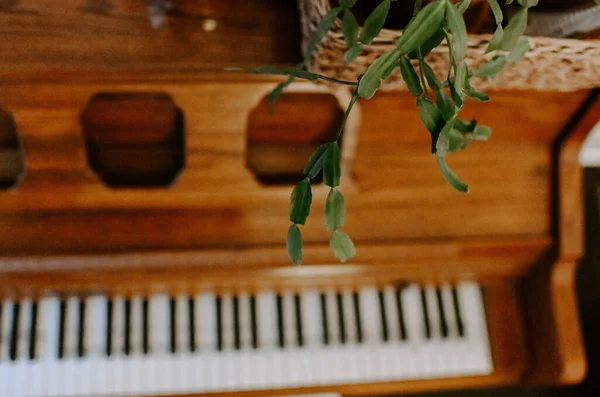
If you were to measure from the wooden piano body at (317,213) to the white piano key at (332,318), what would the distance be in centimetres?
3

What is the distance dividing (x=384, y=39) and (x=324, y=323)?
67 cm

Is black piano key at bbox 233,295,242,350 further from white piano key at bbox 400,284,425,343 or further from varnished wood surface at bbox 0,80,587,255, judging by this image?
white piano key at bbox 400,284,425,343

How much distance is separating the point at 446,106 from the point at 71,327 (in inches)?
35.9

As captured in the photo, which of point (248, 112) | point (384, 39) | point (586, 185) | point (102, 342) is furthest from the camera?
point (586, 185)

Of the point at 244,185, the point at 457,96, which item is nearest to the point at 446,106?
the point at 457,96

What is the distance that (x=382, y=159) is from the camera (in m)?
1.22

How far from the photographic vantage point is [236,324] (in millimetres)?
1214

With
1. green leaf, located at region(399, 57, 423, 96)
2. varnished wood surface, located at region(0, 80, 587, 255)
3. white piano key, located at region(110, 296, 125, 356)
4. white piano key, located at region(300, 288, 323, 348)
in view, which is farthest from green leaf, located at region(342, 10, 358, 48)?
white piano key, located at region(110, 296, 125, 356)

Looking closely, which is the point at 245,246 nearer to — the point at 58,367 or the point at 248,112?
the point at 248,112

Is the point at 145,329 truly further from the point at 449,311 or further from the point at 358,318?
the point at 449,311

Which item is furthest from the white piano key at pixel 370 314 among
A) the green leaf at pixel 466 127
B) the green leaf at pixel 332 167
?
the green leaf at pixel 332 167

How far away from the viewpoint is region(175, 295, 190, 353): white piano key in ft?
3.89

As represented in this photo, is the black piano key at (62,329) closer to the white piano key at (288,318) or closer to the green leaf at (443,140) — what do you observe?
the white piano key at (288,318)

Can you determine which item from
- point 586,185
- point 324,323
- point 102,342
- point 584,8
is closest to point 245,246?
point 324,323
